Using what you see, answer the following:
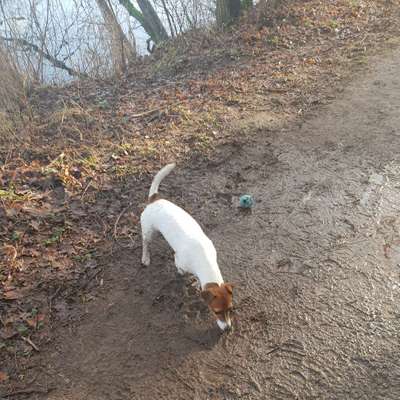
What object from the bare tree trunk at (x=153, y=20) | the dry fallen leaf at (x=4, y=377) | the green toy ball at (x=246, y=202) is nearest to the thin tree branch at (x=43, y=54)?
the bare tree trunk at (x=153, y=20)

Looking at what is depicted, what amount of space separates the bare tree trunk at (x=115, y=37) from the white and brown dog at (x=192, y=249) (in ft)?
18.0

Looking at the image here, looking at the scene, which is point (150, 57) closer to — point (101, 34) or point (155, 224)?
point (101, 34)

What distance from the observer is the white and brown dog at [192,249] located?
267cm

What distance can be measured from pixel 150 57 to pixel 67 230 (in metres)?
5.92

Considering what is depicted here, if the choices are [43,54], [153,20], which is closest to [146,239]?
[43,54]

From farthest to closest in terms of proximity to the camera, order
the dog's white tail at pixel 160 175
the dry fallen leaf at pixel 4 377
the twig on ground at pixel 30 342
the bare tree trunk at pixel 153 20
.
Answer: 1. the bare tree trunk at pixel 153 20
2. the dog's white tail at pixel 160 175
3. the twig on ground at pixel 30 342
4. the dry fallen leaf at pixel 4 377

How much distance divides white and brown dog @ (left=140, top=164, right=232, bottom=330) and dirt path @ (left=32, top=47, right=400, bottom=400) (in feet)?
1.07

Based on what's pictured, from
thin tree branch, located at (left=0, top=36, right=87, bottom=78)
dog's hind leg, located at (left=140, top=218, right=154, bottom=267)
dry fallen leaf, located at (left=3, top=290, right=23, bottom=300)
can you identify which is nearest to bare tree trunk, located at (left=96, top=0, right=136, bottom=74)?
thin tree branch, located at (left=0, top=36, right=87, bottom=78)

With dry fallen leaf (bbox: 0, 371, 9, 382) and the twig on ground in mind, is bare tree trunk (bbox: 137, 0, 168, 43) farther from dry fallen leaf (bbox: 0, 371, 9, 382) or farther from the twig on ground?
dry fallen leaf (bbox: 0, 371, 9, 382)

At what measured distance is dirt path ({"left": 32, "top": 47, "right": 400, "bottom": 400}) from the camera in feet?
8.61

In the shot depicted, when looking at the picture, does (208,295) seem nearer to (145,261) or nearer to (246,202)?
(145,261)

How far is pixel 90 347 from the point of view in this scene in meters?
2.96

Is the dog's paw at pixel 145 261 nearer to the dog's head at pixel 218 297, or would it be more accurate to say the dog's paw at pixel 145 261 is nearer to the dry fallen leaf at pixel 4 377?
the dog's head at pixel 218 297

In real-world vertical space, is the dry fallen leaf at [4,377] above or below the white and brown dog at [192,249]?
below
